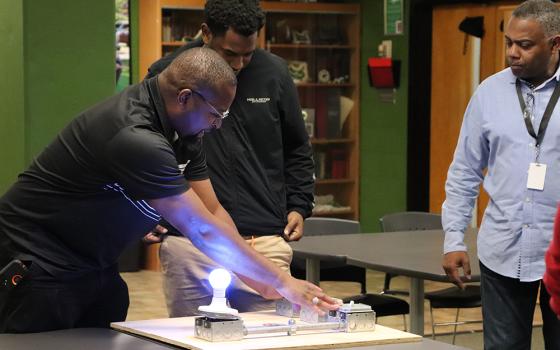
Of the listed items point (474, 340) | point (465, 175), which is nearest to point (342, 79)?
point (474, 340)

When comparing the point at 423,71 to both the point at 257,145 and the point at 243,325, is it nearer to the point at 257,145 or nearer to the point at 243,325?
the point at 257,145

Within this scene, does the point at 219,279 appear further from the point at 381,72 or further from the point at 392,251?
the point at 381,72

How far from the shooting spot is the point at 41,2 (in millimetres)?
5523

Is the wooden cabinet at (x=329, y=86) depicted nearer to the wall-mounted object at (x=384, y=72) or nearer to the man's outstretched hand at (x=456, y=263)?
the wall-mounted object at (x=384, y=72)

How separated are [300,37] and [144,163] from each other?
7481mm

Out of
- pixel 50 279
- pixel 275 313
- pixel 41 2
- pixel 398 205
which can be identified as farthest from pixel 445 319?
pixel 50 279

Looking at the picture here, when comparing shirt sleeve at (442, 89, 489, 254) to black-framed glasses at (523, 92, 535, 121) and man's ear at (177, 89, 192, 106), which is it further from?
man's ear at (177, 89, 192, 106)

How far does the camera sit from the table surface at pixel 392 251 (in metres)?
5.09

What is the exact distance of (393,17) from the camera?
1031cm

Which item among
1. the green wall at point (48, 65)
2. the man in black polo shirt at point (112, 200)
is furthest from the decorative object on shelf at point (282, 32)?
the man in black polo shirt at point (112, 200)

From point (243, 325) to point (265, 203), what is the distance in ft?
2.93

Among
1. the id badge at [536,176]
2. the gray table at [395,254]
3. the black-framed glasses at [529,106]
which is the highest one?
the black-framed glasses at [529,106]

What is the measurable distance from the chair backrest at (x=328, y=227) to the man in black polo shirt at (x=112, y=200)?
3206mm

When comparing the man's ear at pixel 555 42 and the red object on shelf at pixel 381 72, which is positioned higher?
the man's ear at pixel 555 42
